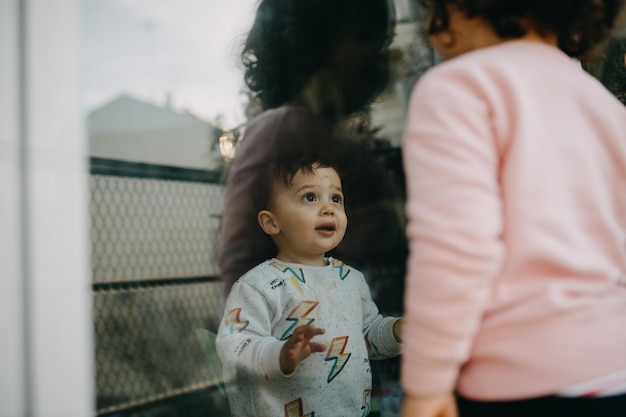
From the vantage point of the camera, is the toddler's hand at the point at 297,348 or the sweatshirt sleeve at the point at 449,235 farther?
the toddler's hand at the point at 297,348

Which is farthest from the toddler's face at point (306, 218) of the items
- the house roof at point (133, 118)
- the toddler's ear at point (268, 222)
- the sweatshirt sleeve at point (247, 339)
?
the house roof at point (133, 118)

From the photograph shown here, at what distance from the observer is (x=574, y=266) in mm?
851

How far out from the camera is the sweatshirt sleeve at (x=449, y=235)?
813 millimetres

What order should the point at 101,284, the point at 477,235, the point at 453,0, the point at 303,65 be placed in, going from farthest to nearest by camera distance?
the point at 303,65 → the point at 101,284 → the point at 453,0 → the point at 477,235

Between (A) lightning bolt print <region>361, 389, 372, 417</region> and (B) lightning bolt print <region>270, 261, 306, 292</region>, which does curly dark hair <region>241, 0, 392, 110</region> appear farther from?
(A) lightning bolt print <region>361, 389, 372, 417</region>

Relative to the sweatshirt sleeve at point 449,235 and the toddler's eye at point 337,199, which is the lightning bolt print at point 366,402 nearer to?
the toddler's eye at point 337,199

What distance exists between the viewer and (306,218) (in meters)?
1.50

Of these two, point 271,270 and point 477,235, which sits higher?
point 477,235

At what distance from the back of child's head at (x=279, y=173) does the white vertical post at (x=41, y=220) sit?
2.19ft

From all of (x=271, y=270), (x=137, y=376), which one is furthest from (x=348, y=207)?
(x=137, y=376)

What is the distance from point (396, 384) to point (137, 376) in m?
0.64

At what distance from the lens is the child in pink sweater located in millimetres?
823

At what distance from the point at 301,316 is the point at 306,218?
0.71ft

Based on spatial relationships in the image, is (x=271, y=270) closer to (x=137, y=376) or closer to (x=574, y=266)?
(x=137, y=376)
